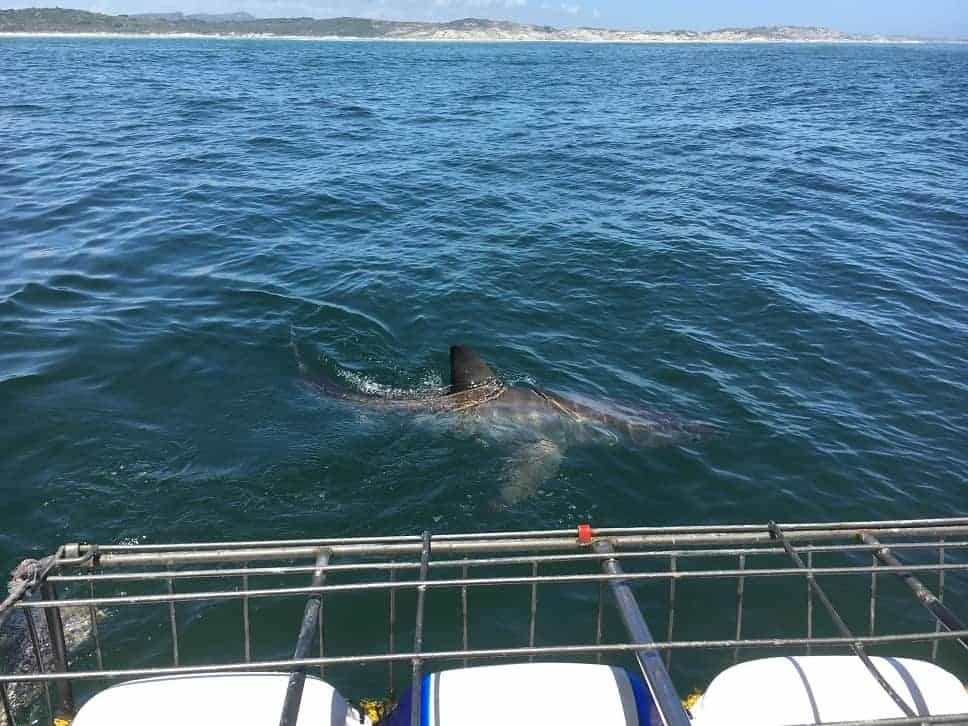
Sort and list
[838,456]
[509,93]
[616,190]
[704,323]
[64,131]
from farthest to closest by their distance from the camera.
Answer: [509,93] < [64,131] < [616,190] < [704,323] < [838,456]

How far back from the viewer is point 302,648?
335 centimetres

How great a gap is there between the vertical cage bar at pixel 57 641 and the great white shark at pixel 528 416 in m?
5.82

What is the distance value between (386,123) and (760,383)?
29.1m

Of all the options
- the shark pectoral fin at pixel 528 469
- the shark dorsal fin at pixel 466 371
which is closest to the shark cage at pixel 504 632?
the shark pectoral fin at pixel 528 469

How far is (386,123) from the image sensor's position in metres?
35.5

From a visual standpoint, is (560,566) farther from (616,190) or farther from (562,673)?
(616,190)

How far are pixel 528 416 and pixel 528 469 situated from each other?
3.56 feet

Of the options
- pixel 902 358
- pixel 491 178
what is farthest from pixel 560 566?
pixel 491 178

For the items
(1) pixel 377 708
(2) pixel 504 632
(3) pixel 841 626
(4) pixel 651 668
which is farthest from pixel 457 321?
(4) pixel 651 668

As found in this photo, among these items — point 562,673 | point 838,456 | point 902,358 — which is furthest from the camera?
point 902,358

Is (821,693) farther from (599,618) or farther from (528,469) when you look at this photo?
(528,469)

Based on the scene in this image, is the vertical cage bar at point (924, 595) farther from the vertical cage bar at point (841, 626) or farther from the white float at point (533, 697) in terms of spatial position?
the white float at point (533, 697)

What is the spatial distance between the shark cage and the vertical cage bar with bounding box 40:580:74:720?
0.04 feet

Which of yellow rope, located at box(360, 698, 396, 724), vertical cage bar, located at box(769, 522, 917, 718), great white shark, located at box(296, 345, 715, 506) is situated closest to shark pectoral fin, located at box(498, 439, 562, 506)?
great white shark, located at box(296, 345, 715, 506)
